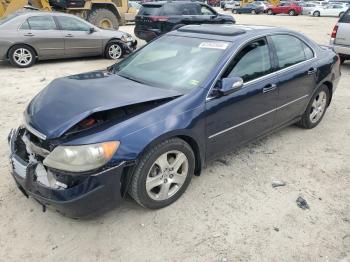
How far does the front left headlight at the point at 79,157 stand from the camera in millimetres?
2590

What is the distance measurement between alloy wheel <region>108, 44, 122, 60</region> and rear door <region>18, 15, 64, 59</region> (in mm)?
1407

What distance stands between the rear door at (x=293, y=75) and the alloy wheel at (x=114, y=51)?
6.79 meters

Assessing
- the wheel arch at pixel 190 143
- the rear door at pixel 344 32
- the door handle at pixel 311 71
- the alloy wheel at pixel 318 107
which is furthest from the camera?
the rear door at pixel 344 32

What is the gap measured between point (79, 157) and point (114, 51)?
819 centimetres

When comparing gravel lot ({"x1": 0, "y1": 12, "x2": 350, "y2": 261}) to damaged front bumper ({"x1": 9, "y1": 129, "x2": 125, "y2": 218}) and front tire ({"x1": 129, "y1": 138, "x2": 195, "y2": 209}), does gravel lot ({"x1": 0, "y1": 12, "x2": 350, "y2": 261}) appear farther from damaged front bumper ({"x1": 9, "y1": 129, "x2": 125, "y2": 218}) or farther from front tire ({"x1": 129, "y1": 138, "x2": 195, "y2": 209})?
damaged front bumper ({"x1": 9, "y1": 129, "x2": 125, "y2": 218})

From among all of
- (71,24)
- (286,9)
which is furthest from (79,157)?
(286,9)

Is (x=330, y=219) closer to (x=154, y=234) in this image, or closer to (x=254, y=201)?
(x=254, y=201)

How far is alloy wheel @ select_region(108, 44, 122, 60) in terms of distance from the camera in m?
10.2

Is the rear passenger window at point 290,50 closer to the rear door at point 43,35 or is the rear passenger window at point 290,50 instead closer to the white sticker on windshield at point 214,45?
the white sticker on windshield at point 214,45

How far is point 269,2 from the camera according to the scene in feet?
139

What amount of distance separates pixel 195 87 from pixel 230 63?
0.49 metres

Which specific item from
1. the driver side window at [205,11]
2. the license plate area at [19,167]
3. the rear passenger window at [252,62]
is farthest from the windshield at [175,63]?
the driver side window at [205,11]

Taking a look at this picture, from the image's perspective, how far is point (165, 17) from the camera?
11.4 metres

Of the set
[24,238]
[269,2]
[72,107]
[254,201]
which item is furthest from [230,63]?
[269,2]
